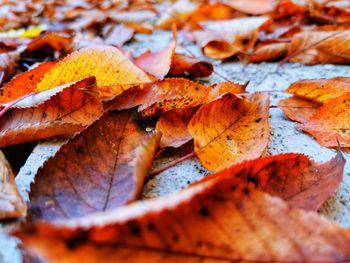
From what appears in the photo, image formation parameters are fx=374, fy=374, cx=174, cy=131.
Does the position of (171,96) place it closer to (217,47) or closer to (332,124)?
(332,124)

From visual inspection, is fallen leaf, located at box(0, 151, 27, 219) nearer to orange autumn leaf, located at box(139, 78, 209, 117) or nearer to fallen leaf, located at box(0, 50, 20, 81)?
orange autumn leaf, located at box(139, 78, 209, 117)

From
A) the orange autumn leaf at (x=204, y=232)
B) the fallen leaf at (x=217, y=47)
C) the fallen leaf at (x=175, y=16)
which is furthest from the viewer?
the fallen leaf at (x=175, y=16)

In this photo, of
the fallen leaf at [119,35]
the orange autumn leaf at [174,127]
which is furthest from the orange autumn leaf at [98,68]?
the fallen leaf at [119,35]

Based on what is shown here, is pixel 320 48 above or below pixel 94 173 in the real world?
below

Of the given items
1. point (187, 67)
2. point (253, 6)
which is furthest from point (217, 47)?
point (253, 6)

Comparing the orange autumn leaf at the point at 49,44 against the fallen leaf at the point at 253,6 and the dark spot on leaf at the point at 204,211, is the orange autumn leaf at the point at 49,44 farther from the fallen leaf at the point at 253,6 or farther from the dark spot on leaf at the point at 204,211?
the dark spot on leaf at the point at 204,211

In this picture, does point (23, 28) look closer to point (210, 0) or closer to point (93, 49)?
point (210, 0)
